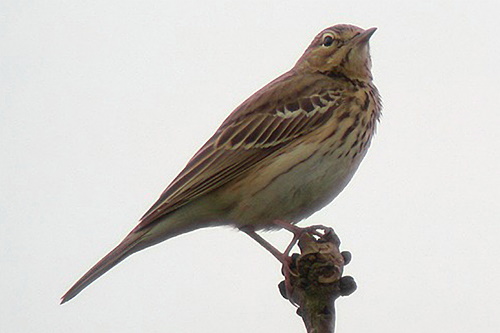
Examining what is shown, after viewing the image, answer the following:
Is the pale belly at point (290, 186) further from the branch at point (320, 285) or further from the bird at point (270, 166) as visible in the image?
the branch at point (320, 285)

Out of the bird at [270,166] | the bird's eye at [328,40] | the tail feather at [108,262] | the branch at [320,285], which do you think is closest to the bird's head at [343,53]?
the bird's eye at [328,40]

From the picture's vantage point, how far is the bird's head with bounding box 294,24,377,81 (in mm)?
9344

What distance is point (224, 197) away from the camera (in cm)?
827

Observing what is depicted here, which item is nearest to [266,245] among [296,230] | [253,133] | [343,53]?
[296,230]

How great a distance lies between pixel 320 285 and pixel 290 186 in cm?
305

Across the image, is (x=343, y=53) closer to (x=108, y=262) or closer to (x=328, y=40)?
(x=328, y=40)

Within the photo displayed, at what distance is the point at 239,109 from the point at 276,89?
424mm

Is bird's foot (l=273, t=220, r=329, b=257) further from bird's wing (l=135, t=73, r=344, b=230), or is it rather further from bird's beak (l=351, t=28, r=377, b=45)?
bird's beak (l=351, t=28, r=377, b=45)

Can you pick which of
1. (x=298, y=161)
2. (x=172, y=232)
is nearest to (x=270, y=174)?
(x=298, y=161)

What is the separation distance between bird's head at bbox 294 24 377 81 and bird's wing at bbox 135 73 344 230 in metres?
0.27

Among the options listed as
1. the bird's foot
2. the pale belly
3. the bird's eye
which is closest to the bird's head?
the bird's eye

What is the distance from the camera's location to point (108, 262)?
7.82m

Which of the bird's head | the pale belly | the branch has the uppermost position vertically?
the bird's head

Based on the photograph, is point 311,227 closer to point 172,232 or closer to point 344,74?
point 172,232
